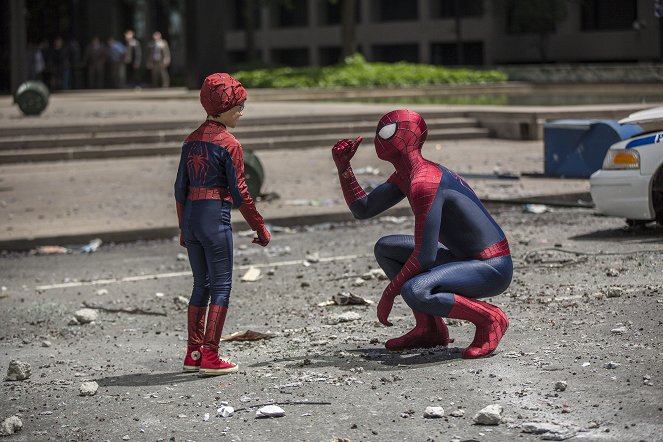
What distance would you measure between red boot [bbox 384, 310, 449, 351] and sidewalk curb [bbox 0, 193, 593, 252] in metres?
6.22

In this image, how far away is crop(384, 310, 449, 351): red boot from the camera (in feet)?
24.8

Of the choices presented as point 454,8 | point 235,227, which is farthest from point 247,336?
point 454,8

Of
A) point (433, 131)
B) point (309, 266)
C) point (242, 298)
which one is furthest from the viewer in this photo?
point (433, 131)

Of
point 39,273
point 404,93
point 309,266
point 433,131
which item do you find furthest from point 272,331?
point 404,93

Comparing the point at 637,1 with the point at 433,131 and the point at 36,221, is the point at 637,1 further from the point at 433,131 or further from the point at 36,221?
the point at 36,221

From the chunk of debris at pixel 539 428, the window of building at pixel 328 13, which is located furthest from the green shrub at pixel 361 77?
the chunk of debris at pixel 539 428

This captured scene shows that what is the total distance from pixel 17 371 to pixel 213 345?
1121 mm

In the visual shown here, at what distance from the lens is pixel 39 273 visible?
38.2 feet

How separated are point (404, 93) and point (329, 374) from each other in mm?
29881

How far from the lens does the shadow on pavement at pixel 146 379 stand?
7.20m

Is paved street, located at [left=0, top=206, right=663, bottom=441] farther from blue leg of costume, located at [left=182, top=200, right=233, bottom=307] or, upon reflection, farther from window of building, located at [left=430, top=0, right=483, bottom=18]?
window of building, located at [left=430, top=0, right=483, bottom=18]

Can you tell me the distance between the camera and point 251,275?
35.7 ft

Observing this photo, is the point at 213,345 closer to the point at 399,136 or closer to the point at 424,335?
the point at 424,335

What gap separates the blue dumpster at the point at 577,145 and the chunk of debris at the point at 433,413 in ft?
35.6
